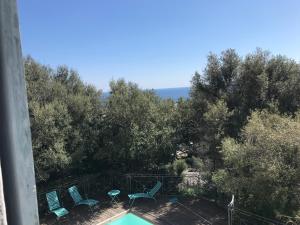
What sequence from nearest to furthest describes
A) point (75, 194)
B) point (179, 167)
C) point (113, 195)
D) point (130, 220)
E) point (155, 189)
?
point (130, 220), point (75, 194), point (113, 195), point (155, 189), point (179, 167)

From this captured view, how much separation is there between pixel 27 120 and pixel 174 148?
594 inches

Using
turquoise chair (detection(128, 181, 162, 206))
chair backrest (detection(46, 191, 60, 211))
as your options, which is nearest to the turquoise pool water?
turquoise chair (detection(128, 181, 162, 206))

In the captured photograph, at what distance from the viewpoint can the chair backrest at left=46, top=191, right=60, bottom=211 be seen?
40.6 feet

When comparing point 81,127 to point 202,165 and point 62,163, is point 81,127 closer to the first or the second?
point 62,163

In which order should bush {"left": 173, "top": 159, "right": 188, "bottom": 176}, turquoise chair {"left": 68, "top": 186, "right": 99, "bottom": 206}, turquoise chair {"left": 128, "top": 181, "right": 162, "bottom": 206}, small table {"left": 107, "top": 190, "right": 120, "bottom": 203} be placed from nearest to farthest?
turquoise chair {"left": 68, "top": 186, "right": 99, "bottom": 206} < turquoise chair {"left": 128, "top": 181, "right": 162, "bottom": 206} < small table {"left": 107, "top": 190, "right": 120, "bottom": 203} < bush {"left": 173, "top": 159, "right": 188, "bottom": 176}

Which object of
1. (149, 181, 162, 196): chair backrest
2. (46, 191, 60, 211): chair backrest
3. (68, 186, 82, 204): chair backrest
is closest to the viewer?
(46, 191, 60, 211): chair backrest

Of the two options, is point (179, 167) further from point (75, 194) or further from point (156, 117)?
point (75, 194)

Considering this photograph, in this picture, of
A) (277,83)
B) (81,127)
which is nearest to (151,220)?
(81,127)

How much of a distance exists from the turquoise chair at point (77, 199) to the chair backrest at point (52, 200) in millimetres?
720

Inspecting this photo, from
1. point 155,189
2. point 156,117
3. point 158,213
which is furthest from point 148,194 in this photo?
point 156,117

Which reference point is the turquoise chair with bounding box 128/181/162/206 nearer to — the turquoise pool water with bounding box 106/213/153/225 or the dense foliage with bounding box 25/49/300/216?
the turquoise pool water with bounding box 106/213/153/225

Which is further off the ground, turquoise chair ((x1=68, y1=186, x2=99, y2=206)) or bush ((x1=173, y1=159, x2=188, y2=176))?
bush ((x1=173, y1=159, x2=188, y2=176))

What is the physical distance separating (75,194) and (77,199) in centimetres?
24

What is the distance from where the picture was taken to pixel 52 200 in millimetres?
12555
